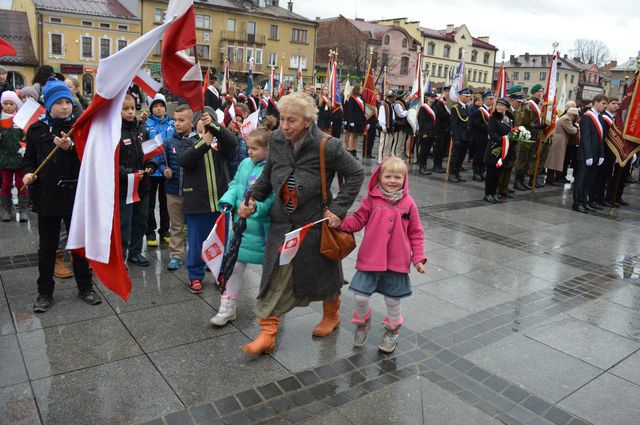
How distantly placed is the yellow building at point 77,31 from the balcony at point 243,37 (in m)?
10.8

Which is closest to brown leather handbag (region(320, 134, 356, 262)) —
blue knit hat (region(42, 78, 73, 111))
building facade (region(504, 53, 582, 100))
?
blue knit hat (region(42, 78, 73, 111))

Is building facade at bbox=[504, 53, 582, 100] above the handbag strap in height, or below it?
above

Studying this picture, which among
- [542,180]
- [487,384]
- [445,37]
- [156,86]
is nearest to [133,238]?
[156,86]

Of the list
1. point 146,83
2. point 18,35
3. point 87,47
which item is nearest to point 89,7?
point 87,47

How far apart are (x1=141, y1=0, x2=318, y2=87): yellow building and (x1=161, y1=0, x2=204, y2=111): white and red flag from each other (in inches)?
2223

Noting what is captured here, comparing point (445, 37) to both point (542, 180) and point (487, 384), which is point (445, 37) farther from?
point (487, 384)

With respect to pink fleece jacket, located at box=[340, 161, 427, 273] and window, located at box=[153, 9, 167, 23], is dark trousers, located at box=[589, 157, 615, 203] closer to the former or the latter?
pink fleece jacket, located at box=[340, 161, 427, 273]

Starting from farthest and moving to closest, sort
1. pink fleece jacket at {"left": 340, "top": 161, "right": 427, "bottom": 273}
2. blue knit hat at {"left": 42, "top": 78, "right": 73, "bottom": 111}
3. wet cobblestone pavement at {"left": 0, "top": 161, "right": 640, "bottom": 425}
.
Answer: blue knit hat at {"left": 42, "top": 78, "right": 73, "bottom": 111} → pink fleece jacket at {"left": 340, "top": 161, "right": 427, "bottom": 273} → wet cobblestone pavement at {"left": 0, "top": 161, "right": 640, "bottom": 425}

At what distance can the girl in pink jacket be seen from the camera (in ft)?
13.3

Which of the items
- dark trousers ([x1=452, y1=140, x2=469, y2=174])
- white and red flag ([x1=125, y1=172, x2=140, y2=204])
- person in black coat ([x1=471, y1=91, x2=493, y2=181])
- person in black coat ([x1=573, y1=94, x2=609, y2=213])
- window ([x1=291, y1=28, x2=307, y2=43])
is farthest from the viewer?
window ([x1=291, y1=28, x2=307, y2=43])

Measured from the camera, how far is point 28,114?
527cm

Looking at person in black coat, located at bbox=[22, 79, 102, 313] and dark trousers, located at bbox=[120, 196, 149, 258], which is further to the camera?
dark trousers, located at bbox=[120, 196, 149, 258]

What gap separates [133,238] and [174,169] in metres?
0.93

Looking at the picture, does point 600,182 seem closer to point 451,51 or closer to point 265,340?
point 265,340
